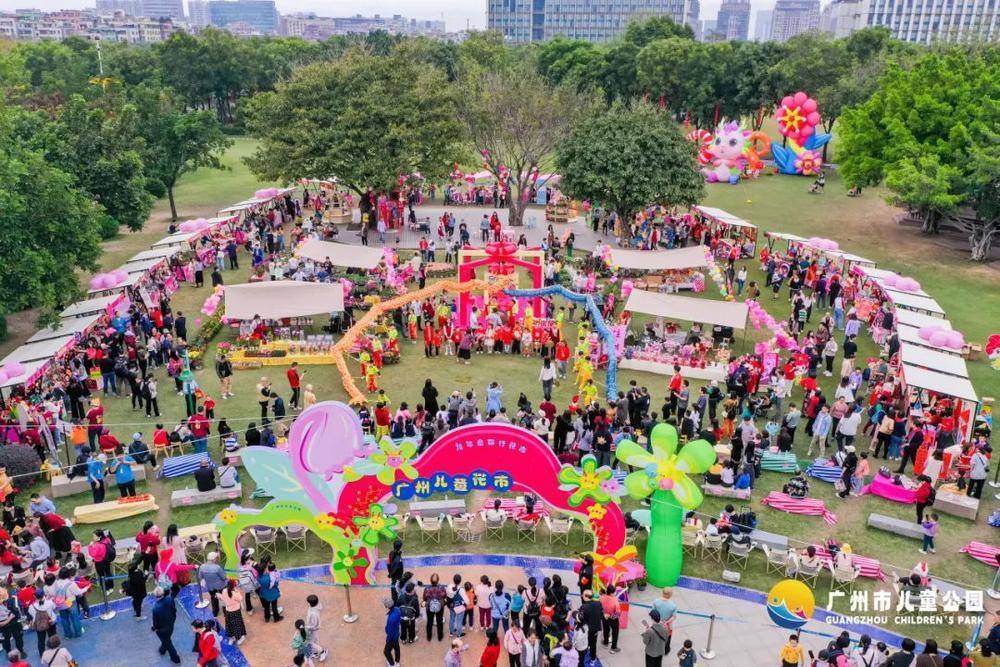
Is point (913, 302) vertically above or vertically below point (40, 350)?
above

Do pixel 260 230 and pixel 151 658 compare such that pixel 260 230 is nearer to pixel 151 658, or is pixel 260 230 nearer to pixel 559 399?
pixel 559 399

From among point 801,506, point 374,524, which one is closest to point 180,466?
point 374,524

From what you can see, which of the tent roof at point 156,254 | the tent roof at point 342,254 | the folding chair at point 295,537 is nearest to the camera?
the folding chair at point 295,537

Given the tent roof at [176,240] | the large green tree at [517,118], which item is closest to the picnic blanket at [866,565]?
the tent roof at [176,240]

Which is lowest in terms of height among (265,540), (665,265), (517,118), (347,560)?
(265,540)

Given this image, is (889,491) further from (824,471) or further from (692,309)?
(692,309)

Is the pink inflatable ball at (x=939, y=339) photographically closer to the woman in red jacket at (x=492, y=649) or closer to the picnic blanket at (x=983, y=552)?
the picnic blanket at (x=983, y=552)

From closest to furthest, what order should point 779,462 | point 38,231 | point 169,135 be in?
point 779,462 < point 38,231 < point 169,135
